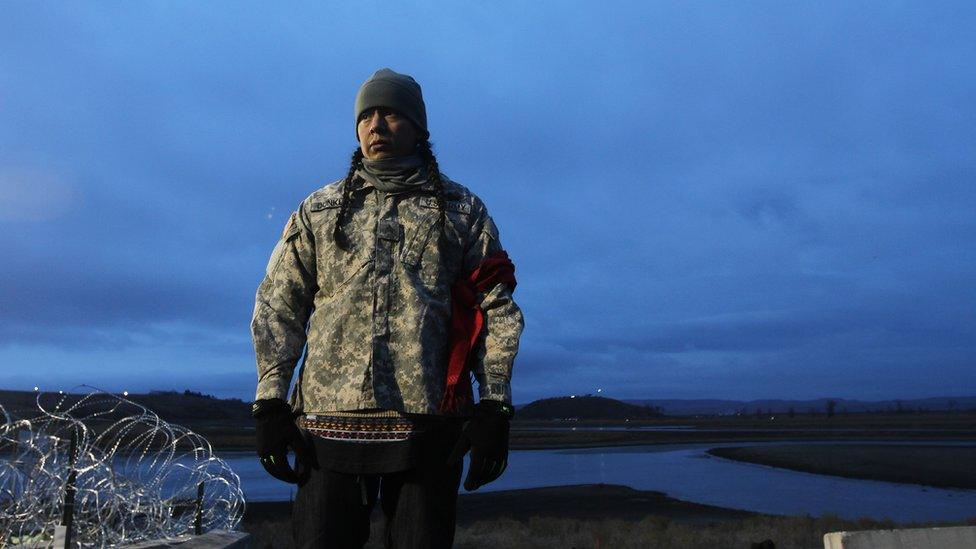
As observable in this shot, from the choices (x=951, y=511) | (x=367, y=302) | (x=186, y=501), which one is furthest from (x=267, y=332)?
(x=951, y=511)

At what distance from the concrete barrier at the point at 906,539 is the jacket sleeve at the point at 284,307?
2.00 metres

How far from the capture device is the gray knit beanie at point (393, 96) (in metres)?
A: 2.99

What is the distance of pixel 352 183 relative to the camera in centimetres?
298

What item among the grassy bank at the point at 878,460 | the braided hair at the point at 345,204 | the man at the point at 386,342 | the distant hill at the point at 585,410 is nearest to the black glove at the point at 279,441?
the man at the point at 386,342

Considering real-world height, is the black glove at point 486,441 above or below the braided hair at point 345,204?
below

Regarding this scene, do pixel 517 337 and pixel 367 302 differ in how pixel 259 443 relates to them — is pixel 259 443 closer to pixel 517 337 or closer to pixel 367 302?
pixel 367 302

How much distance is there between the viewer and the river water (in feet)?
63.1

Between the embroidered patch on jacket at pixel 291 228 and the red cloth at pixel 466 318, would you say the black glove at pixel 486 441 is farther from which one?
the embroidered patch on jacket at pixel 291 228

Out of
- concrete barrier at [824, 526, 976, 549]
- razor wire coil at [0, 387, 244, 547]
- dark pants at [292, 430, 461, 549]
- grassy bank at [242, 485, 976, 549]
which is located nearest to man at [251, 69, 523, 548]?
dark pants at [292, 430, 461, 549]

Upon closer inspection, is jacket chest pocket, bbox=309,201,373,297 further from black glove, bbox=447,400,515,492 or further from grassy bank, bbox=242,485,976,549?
grassy bank, bbox=242,485,976,549

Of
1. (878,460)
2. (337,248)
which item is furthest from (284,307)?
(878,460)

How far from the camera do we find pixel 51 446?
4.77 metres

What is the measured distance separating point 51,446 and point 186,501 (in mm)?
2618

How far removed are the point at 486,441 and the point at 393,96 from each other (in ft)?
3.92
